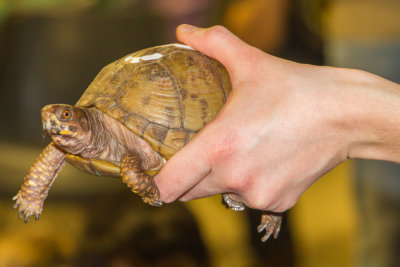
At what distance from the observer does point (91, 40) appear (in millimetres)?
3559

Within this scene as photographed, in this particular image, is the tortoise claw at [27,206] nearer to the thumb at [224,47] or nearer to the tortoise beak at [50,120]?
the tortoise beak at [50,120]

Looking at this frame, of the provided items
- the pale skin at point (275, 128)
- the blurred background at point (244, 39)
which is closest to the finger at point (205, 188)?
the pale skin at point (275, 128)

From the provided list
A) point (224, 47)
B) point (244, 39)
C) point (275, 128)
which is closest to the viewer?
point (275, 128)

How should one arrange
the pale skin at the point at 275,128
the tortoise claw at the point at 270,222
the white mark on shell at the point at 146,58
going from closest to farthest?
the pale skin at the point at 275,128
the white mark on shell at the point at 146,58
the tortoise claw at the point at 270,222

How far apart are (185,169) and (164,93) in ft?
0.86

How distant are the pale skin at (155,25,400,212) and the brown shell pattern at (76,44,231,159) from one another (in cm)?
11

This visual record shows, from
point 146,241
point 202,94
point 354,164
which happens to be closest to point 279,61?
point 202,94

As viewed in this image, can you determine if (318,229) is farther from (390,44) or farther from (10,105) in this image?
(10,105)

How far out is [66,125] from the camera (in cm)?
125

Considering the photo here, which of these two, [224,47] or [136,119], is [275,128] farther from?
[136,119]

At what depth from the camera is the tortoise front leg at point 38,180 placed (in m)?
1.41

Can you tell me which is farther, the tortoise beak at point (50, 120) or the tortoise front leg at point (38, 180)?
the tortoise front leg at point (38, 180)

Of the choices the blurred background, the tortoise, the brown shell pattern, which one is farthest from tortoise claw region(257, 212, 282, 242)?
the blurred background

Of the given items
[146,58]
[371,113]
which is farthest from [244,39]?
[371,113]
